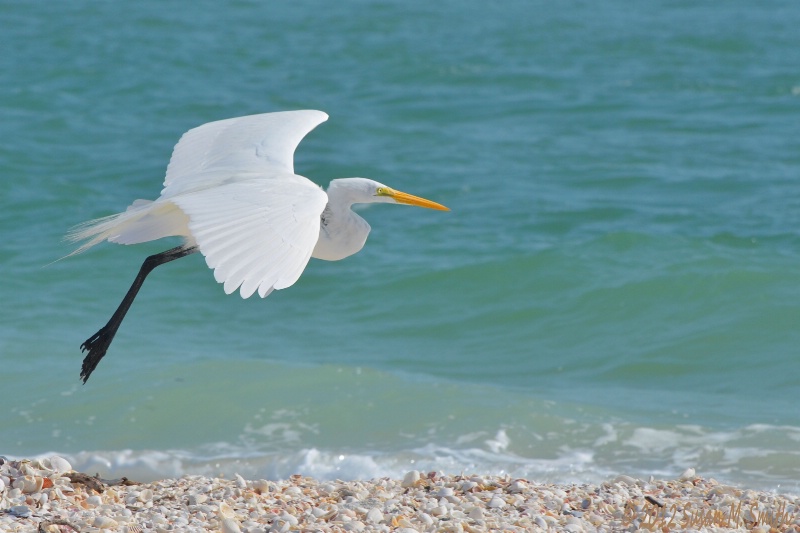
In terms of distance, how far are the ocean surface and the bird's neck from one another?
121cm

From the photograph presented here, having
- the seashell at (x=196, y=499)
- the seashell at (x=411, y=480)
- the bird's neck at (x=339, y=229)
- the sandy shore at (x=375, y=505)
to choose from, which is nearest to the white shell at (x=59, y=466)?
the sandy shore at (x=375, y=505)

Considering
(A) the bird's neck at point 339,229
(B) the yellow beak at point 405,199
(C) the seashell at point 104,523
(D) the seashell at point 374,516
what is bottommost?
(D) the seashell at point 374,516

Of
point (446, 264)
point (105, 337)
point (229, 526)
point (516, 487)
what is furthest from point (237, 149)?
point (446, 264)

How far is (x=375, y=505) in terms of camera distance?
4.79 metres

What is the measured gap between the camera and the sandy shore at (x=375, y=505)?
441 centimetres

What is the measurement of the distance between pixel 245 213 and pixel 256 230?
0.64ft

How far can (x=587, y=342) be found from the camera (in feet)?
27.6

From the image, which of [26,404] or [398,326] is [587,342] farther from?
[26,404]

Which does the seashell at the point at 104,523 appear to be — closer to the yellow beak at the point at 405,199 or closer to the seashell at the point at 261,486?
the seashell at the point at 261,486

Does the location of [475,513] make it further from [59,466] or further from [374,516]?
[59,466]

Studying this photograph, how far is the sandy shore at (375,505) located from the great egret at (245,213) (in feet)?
3.02

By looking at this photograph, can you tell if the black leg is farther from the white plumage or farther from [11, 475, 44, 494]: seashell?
[11, 475, 44, 494]: seashell

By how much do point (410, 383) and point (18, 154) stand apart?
6.84 m

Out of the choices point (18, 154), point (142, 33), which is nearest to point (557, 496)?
point (18, 154)
